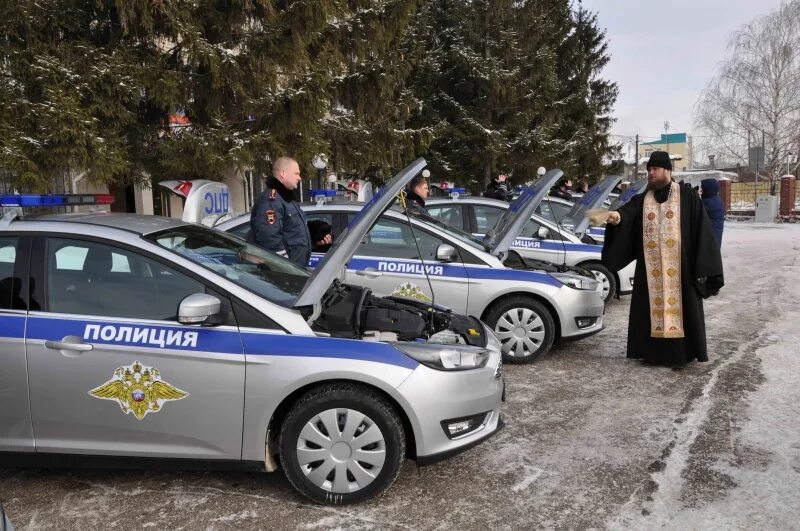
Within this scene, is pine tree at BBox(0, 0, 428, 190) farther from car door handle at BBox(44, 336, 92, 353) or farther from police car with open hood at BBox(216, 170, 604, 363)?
car door handle at BBox(44, 336, 92, 353)

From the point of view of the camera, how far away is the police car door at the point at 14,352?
10.5 ft

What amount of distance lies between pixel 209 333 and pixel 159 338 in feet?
0.83

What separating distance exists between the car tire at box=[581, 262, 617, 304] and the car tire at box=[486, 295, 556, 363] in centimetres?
291

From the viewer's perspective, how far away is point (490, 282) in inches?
229

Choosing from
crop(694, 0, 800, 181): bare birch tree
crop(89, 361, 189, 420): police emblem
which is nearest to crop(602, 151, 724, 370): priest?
crop(89, 361, 189, 420): police emblem

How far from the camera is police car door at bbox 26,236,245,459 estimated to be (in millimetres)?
3158

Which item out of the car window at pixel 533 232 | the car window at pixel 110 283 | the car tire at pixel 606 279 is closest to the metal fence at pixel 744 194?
the car tire at pixel 606 279

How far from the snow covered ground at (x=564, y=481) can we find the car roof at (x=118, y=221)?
55.9 inches

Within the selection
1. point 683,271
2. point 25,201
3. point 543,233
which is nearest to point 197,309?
point 25,201

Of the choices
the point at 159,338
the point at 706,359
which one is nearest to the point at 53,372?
the point at 159,338

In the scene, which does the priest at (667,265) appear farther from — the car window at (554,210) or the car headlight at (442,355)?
the car window at (554,210)

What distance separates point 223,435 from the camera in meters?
3.21

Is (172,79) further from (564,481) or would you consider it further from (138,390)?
(564,481)

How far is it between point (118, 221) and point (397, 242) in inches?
115
